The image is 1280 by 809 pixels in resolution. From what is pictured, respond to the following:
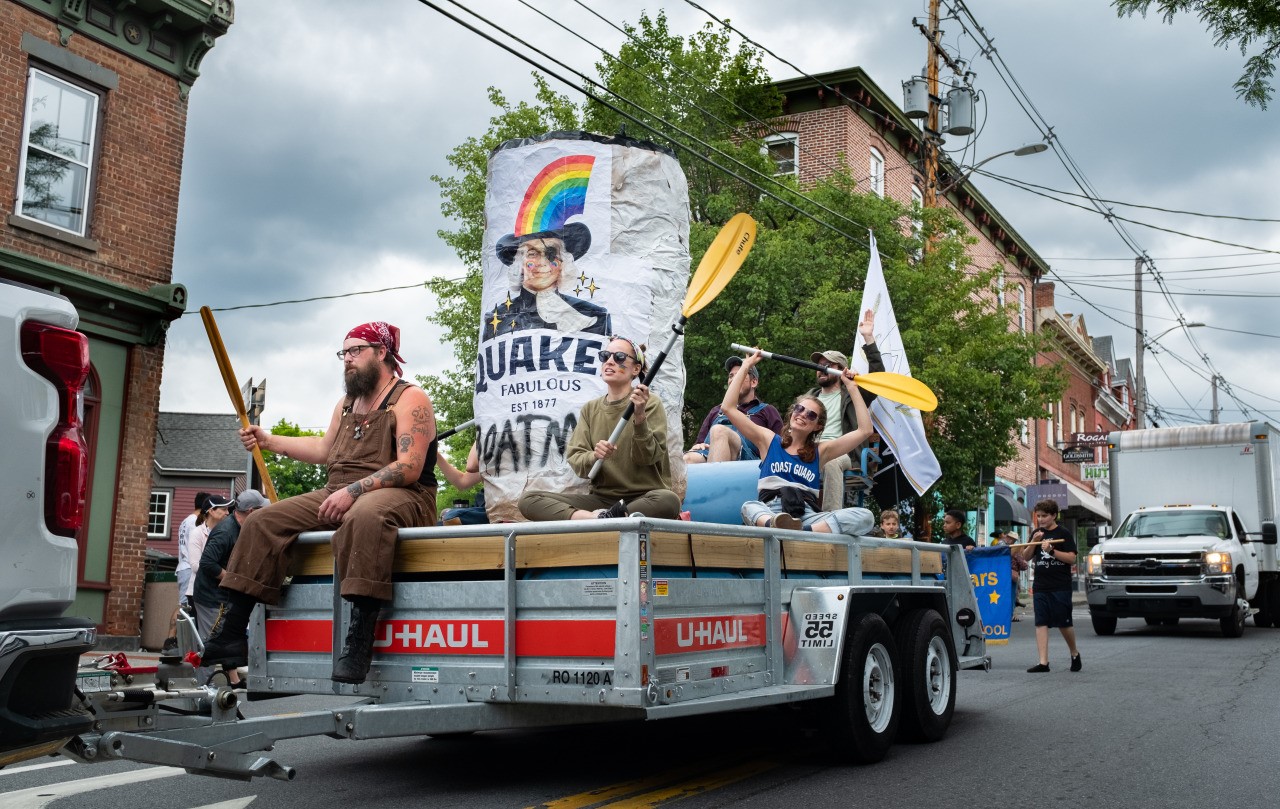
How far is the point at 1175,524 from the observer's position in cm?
1873

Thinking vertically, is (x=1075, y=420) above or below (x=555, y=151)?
above

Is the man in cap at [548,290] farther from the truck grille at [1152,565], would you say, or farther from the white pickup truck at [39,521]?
the truck grille at [1152,565]

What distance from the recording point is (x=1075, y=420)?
49.8m

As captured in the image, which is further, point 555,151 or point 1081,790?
point 555,151

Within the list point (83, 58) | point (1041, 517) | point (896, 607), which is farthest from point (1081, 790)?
point (83, 58)

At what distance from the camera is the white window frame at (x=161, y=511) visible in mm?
37850

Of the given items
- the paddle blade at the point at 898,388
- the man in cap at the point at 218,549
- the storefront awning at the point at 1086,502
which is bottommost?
the man in cap at the point at 218,549

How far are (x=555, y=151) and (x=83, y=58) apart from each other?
435 inches

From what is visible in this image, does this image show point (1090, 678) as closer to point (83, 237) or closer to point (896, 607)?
point (896, 607)

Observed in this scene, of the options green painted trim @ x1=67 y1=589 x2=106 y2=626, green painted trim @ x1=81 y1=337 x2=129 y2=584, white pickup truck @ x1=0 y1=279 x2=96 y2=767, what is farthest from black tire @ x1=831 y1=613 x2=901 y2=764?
green painted trim @ x1=81 y1=337 x2=129 y2=584

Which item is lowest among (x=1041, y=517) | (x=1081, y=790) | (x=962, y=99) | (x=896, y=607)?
(x=1081, y=790)

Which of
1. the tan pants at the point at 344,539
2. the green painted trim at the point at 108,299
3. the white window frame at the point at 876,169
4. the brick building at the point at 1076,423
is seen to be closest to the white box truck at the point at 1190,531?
the white window frame at the point at 876,169

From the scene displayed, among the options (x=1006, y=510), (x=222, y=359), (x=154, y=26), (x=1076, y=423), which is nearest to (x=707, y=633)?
(x=222, y=359)

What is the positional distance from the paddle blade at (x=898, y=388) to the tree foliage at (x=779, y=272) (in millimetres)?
10543
